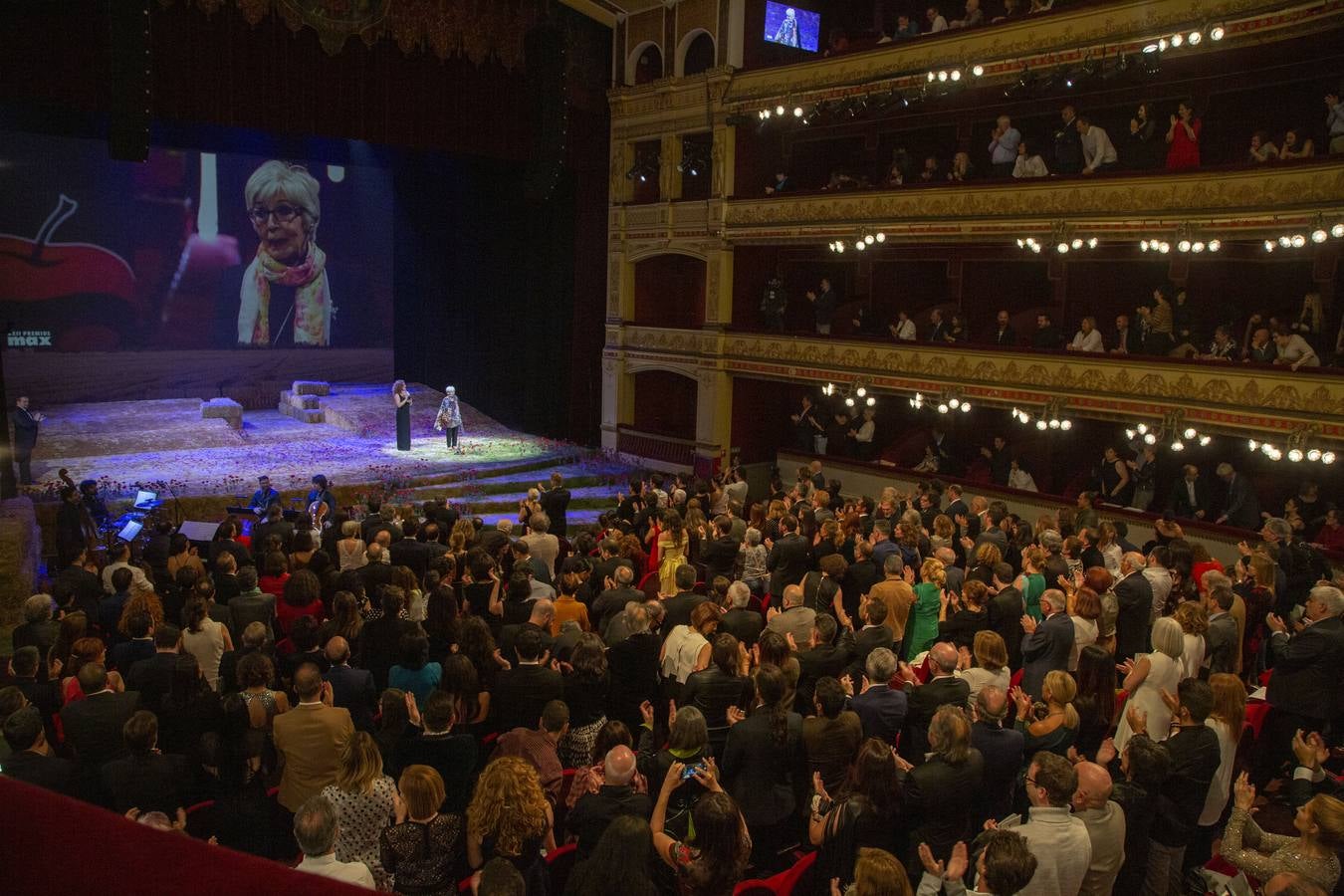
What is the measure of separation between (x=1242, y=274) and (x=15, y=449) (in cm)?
1860

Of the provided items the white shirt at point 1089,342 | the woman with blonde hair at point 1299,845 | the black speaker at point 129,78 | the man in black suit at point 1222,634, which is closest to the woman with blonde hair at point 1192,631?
the man in black suit at point 1222,634

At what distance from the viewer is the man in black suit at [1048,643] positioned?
252 inches

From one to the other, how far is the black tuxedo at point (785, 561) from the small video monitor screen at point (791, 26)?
1339cm

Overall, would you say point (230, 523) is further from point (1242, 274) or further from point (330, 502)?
point (1242, 274)

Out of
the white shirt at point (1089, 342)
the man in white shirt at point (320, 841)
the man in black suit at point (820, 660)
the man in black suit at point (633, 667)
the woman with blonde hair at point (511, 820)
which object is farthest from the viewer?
the white shirt at point (1089, 342)

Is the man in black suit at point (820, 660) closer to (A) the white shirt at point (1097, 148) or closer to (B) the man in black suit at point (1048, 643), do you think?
(B) the man in black suit at point (1048, 643)

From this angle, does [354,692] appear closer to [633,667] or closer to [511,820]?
[633,667]

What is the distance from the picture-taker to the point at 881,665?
212 inches

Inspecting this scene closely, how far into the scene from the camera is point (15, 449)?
14.3 metres

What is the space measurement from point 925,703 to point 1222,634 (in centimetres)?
285

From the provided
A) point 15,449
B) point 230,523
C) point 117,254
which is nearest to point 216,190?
point 117,254

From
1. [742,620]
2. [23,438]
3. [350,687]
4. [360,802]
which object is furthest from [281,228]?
[360,802]

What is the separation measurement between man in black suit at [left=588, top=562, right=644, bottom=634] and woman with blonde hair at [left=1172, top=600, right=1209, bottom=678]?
11.8ft

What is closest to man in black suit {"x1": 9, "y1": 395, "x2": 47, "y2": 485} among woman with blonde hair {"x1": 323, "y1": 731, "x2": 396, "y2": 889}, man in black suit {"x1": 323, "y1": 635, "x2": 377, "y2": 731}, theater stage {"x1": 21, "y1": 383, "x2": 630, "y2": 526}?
theater stage {"x1": 21, "y1": 383, "x2": 630, "y2": 526}
